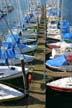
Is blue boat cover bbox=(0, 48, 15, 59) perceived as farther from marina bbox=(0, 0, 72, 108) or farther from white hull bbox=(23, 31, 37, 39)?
white hull bbox=(23, 31, 37, 39)

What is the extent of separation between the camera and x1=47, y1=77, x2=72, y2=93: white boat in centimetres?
3322

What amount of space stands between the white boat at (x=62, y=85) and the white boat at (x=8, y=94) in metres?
4.05

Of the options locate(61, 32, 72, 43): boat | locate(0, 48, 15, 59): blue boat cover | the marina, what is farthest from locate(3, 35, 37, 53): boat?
locate(61, 32, 72, 43): boat

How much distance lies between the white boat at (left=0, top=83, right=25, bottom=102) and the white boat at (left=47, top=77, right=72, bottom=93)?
4049 mm

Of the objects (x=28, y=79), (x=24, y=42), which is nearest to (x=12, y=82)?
(x=28, y=79)

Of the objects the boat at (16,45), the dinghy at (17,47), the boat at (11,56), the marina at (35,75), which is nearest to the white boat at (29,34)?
the marina at (35,75)

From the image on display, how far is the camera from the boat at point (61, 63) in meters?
38.8

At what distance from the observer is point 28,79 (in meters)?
35.9

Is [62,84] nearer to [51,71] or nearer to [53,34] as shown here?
[51,71]

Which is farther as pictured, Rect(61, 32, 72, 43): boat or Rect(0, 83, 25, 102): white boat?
Rect(61, 32, 72, 43): boat

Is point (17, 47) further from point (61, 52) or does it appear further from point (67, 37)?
point (67, 37)

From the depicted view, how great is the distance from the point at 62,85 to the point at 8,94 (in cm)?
599

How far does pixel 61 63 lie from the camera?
39156 millimetres

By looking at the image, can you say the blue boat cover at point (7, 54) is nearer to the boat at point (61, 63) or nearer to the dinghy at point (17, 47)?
the dinghy at point (17, 47)
